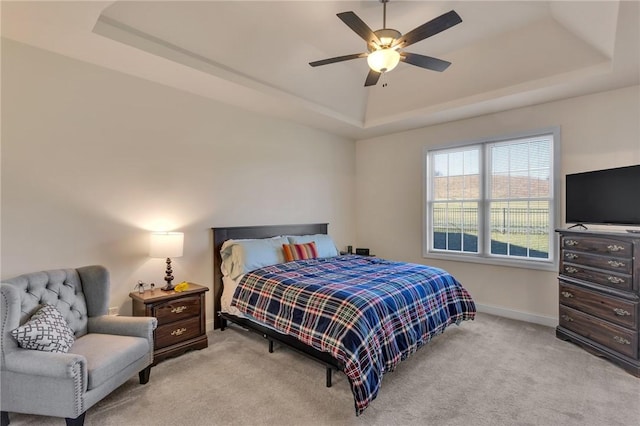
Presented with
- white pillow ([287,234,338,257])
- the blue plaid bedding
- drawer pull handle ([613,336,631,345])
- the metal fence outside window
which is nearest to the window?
the metal fence outside window

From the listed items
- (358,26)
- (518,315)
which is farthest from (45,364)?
(518,315)

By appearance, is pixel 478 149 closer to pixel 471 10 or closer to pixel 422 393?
pixel 471 10

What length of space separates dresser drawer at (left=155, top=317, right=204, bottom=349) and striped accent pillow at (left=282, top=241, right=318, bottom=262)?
1.29 meters

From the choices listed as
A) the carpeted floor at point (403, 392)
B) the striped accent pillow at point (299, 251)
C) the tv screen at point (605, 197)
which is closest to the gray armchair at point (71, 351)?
the carpeted floor at point (403, 392)

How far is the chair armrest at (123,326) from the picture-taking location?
2.54m

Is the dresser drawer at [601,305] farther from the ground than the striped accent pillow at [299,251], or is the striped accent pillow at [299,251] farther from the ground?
the striped accent pillow at [299,251]

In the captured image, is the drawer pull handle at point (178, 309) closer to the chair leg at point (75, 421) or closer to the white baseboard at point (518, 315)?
the chair leg at point (75, 421)

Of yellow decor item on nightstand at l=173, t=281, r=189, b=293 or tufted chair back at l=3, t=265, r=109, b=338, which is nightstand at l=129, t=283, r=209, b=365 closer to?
yellow decor item on nightstand at l=173, t=281, r=189, b=293

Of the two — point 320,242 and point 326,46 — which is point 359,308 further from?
point 326,46

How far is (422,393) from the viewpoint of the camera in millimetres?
2457

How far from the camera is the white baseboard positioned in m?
3.90

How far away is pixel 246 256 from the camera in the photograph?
3.63 m

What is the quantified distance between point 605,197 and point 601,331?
1341mm

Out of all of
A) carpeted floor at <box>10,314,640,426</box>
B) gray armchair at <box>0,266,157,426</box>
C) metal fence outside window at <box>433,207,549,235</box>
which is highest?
metal fence outside window at <box>433,207,549,235</box>
